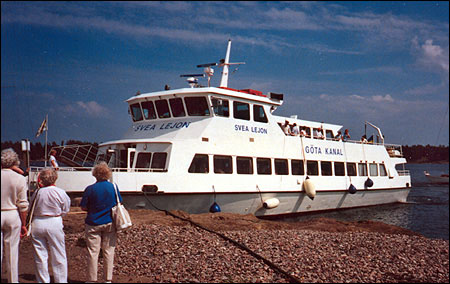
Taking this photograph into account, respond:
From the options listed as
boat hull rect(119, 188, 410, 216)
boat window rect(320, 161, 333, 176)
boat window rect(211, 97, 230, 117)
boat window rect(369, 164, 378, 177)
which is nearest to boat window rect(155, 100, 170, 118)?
boat window rect(211, 97, 230, 117)

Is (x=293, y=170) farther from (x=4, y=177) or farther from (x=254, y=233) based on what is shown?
(x=4, y=177)

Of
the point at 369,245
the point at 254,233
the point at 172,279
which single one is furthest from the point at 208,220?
the point at 172,279

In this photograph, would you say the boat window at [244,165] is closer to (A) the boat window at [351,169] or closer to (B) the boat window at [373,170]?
(A) the boat window at [351,169]

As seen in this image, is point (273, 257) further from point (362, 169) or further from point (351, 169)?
point (362, 169)

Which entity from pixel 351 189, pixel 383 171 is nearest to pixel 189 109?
pixel 351 189

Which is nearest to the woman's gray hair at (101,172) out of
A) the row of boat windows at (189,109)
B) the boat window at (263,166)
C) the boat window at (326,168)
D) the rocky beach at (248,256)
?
the rocky beach at (248,256)

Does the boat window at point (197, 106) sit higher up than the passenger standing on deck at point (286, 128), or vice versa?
the boat window at point (197, 106)

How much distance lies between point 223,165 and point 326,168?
6390 mm

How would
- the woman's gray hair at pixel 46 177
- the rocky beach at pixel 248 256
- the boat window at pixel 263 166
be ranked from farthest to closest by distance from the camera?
the boat window at pixel 263 166 < the rocky beach at pixel 248 256 < the woman's gray hair at pixel 46 177

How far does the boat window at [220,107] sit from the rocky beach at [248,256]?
15.1 ft

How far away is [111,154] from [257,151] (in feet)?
17.2

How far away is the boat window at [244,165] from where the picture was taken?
1363cm

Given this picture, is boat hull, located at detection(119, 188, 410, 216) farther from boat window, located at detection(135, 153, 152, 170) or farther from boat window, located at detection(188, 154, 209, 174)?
boat window, located at detection(135, 153, 152, 170)

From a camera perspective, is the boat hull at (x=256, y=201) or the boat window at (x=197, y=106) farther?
the boat window at (x=197, y=106)
